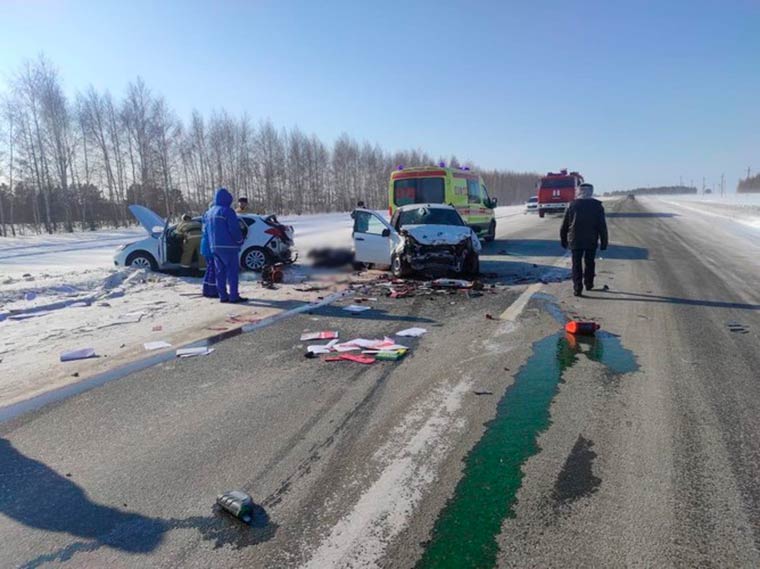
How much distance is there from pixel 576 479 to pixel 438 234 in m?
7.82

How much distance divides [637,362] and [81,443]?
16.1ft

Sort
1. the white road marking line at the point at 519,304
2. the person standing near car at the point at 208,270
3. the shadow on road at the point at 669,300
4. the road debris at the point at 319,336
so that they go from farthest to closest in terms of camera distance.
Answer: the person standing near car at the point at 208,270
the shadow on road at the point at 669,300
the white road marking line at the point at 519,304
the road debris at the point at 319,336

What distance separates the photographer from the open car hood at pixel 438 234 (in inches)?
406

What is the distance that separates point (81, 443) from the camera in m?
3.61

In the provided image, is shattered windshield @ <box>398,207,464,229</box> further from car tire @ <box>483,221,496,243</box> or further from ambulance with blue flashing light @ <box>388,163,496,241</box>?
car tire @ <box>483,221,496,243</box>

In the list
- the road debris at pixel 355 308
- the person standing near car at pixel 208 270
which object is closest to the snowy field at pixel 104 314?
the person standing near car at pixel 208 270

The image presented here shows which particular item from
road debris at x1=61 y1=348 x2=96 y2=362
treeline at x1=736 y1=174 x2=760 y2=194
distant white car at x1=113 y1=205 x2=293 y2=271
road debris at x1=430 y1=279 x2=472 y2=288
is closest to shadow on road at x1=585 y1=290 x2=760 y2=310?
road debris at x1=430 y1=279 x2=472 y2=288

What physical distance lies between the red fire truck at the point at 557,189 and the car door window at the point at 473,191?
16912 millimetres

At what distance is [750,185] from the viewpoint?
132 m

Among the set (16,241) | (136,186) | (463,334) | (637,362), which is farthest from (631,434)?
(136,186)

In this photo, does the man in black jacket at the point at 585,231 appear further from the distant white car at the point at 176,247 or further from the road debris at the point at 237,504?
the road debris at the point at 237,504

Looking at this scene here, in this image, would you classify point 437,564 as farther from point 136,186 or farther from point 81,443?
point 136,186

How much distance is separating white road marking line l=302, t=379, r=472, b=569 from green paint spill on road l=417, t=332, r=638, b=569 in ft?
0.65

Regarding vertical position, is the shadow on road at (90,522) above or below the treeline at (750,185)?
below
